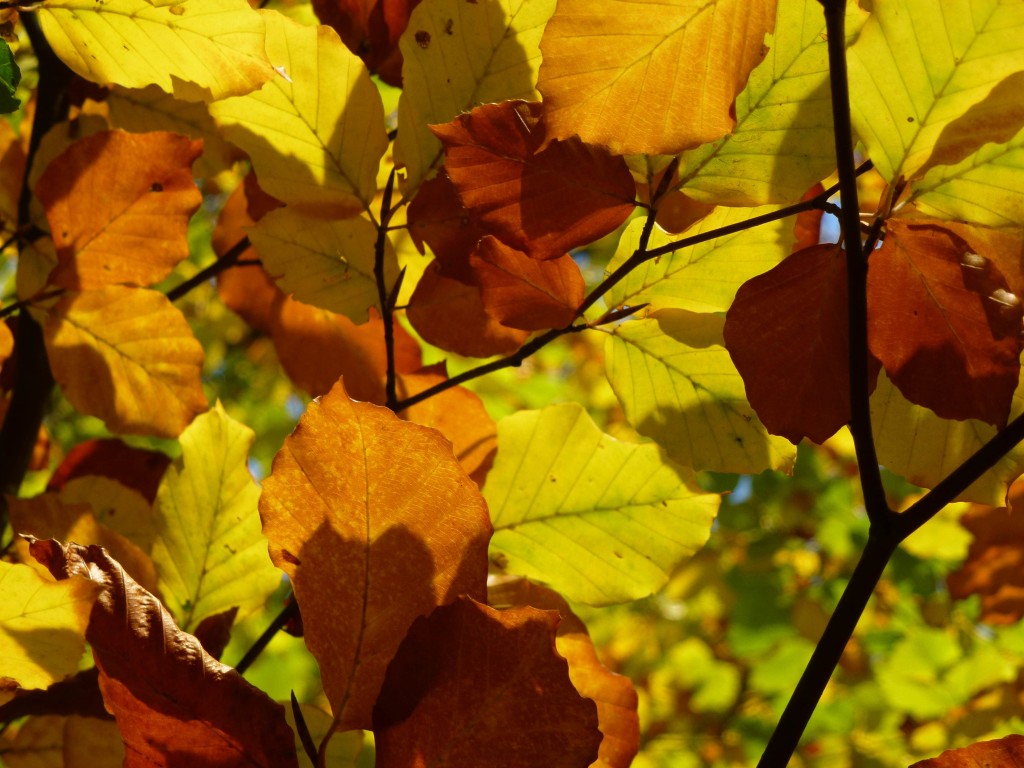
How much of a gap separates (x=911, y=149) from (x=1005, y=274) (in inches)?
3.0

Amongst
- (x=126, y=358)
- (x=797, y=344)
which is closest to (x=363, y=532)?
(x=797, y=344)

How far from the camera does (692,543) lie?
57 cm

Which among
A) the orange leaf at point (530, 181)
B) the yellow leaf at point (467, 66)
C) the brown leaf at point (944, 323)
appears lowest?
the brown leaf at point (944, 323)

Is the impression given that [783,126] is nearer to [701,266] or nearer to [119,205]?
[701,266]

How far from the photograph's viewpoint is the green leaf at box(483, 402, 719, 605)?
1.89 feet

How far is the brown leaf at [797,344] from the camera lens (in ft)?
1.32

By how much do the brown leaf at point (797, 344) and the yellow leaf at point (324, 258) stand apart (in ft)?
0.76

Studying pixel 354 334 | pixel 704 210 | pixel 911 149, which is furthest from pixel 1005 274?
pixel 354 334

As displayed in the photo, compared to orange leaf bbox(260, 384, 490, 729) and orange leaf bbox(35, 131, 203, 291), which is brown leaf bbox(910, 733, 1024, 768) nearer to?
orange leaf bbox(260, 384, 490, 729)

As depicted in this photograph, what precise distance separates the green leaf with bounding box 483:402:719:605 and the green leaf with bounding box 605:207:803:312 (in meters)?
0.10

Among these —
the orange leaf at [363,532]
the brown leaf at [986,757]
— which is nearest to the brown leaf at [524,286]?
the orange leaf at [363,532]

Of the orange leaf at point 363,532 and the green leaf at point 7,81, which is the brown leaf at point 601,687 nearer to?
the orange leaf at point 363,532

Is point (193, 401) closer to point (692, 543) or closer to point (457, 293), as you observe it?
point (457, 293)

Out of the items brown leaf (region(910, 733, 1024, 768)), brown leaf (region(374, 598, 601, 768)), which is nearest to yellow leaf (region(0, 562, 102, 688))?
brown leaf (region(374, 598, 601, 768))
